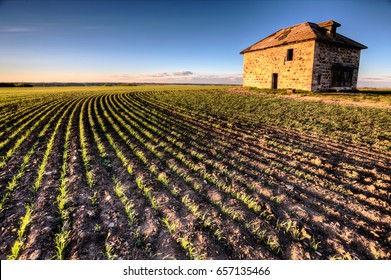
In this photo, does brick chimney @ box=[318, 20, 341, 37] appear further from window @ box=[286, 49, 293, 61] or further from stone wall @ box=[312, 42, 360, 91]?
window @ box=[286, 49, 293, 61]

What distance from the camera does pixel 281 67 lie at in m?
26.1

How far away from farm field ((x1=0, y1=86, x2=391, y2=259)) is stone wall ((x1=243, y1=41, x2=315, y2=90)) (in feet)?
58.2

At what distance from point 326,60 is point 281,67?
464 centimetres

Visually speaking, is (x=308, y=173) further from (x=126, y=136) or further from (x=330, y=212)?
(x=126, y=136)

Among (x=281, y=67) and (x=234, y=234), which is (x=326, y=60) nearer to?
(x=281, y=67)

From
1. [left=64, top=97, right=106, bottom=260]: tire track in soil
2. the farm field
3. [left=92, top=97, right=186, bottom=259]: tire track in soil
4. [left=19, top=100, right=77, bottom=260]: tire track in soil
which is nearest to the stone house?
the farm field

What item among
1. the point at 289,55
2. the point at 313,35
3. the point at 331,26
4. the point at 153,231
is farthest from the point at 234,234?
the point at 331,26

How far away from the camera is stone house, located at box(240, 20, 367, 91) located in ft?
74.8

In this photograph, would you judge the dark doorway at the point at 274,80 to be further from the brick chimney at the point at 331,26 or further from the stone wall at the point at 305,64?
the brick chimney at the point at 331,26

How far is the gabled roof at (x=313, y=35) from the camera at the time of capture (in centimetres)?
2283

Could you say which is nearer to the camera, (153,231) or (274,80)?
(153,231)

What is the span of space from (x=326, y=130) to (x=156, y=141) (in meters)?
6.52

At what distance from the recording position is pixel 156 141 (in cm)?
737
